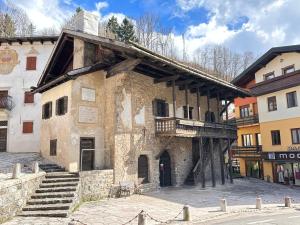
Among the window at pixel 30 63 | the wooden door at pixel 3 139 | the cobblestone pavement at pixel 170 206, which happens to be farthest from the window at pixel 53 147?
the window at pixel 30 63

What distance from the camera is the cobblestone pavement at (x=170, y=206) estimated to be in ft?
34.1

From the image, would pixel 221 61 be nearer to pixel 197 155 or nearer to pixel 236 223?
pixel 197 155

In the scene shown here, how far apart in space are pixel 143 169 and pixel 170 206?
15.0 ft

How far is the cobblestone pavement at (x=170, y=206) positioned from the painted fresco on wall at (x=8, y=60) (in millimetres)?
17314

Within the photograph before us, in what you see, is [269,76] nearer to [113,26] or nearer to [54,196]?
[54,196]

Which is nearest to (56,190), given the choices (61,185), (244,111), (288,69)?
(61,185)

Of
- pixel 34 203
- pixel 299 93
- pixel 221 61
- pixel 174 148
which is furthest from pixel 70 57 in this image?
pixel 221 61

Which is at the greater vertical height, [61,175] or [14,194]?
[61,175]

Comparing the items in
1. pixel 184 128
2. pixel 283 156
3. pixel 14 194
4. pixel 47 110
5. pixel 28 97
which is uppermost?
pixel 28 97

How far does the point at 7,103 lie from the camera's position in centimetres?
2417

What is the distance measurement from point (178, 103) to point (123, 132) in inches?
235

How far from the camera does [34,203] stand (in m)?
11.8

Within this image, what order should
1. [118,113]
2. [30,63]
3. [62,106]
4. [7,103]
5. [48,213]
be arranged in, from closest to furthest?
[48,213] → [118,113] → [62,106] → [7,103] → [30,63]

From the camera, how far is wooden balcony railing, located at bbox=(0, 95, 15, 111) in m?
24.0
